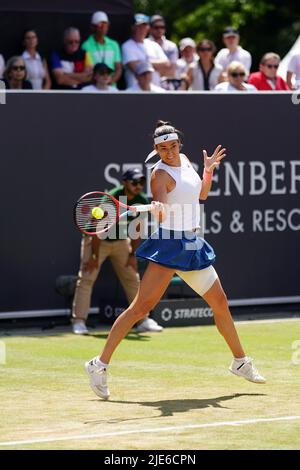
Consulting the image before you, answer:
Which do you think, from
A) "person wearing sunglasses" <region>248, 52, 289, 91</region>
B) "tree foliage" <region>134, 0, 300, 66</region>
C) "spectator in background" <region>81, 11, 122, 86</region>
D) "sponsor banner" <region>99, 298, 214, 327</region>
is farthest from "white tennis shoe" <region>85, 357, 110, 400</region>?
"tree foliage" <region>134, 0, 300, 66</region>

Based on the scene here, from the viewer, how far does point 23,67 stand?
47.1ft

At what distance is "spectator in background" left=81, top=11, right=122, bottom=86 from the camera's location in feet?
52.1

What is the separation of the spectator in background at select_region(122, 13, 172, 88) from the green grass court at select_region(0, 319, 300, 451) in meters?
3.93

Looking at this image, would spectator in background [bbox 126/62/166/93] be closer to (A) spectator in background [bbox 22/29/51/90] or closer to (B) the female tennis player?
(A) spectator in background [bbox 22/29/51/90]

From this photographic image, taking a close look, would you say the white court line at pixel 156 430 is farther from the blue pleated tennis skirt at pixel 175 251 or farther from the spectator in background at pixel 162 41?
the spectator in background at pixel 162 41

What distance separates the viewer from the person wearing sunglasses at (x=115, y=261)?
44.4ft

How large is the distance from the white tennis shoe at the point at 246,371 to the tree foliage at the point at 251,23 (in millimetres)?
24282

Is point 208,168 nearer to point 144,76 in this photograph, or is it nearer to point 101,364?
point 101,364

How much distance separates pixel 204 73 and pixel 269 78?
96 centimetres

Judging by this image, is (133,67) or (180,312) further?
(133,67)

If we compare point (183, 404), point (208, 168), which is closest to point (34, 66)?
point (208, 168)

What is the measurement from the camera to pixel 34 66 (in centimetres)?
1531
